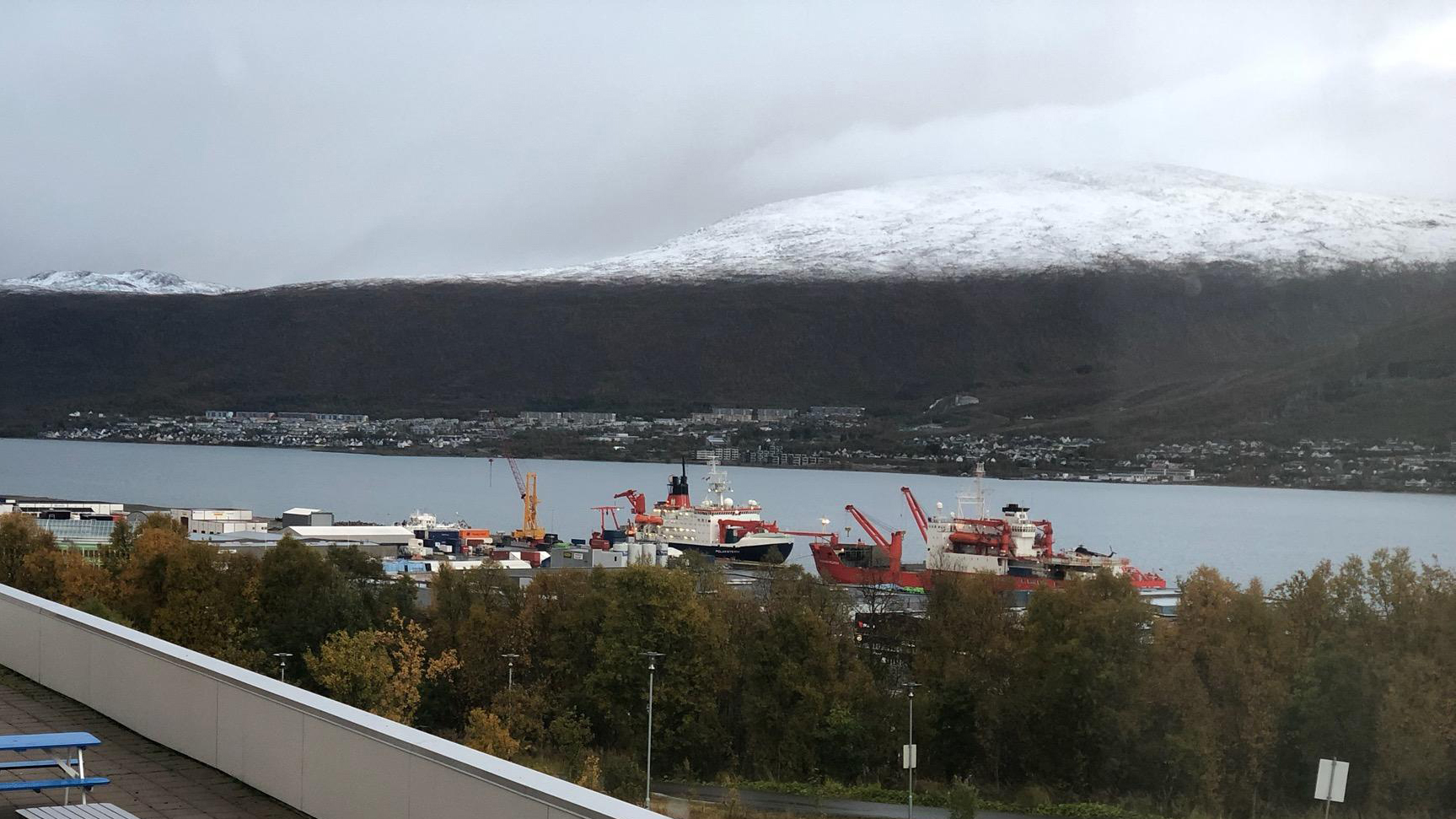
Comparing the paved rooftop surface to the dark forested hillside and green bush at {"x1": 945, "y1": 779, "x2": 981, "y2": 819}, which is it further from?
the dark forested hillside

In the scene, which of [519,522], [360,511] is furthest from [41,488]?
[519,522]

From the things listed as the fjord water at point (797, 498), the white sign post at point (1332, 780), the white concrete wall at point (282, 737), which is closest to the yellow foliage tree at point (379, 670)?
the white sign post at point (1332, 780)

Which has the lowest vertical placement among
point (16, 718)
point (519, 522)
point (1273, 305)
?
point (519, 522)

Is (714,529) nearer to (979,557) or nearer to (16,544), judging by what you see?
(979,557)

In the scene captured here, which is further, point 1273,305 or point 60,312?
point 60,312

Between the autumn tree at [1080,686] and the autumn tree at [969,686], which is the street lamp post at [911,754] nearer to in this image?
Result: the autumn tree at [969,686]

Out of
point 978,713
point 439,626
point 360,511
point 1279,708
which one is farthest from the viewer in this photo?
point 360,511

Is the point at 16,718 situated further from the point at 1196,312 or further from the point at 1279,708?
the point at 1196,312

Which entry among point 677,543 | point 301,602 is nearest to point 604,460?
point 677,543
